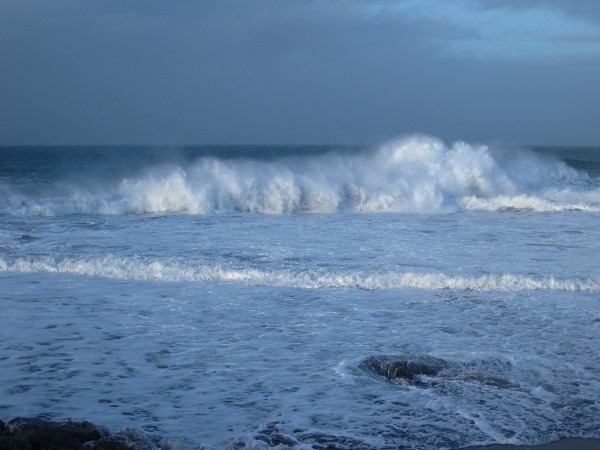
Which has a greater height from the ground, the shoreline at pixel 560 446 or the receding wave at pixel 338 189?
the receding wave at pixel 338 189

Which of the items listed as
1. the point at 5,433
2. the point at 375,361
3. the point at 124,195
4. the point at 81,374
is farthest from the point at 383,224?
the point at 5,433

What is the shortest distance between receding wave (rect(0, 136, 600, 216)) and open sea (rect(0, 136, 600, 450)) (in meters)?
2.76

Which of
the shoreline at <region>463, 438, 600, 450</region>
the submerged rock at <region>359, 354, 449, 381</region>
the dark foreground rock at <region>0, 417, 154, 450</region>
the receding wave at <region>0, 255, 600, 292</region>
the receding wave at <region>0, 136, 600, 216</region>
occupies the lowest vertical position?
the shoreline at <region>463, 438, 600, 450</region>

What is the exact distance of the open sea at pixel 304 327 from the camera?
5230 mm

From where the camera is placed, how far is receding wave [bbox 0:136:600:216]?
21.8 metres

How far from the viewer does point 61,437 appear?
4398mm

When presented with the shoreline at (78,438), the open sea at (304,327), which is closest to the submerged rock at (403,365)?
the open sea at (304,327)

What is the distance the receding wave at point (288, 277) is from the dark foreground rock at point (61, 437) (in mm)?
5454

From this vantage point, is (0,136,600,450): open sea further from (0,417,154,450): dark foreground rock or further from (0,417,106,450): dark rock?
(0,417,106,450): dark rock

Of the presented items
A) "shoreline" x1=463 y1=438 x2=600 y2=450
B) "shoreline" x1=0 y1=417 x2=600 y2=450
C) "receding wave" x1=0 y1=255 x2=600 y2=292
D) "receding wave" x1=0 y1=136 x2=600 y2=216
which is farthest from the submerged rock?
"receding wave" x1=0 y1=136 x2=600 y2=216

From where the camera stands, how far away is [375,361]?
6551 millimetres

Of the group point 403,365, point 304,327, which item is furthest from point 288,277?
point 403,365

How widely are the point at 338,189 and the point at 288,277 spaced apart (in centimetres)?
1351

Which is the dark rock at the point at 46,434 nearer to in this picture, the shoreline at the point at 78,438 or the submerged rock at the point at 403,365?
the shoreline at the point at 78,438
